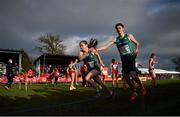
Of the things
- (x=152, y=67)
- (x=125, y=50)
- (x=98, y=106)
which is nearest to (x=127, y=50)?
(x=125, y=50)

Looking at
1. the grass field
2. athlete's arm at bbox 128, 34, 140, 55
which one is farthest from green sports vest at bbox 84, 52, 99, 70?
athlete's arm at bbox 128, 34, 140, 55

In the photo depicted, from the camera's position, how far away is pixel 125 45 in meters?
9.50

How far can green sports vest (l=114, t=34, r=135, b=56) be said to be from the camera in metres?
9.46

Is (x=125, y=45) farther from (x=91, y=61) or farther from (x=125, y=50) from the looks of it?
(x=91, y=61)

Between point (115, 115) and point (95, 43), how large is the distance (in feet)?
16.5

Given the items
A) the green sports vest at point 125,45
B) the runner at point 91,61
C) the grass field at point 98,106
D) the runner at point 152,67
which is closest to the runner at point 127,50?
the green sports vest at point 125,45

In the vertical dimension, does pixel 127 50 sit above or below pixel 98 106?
above

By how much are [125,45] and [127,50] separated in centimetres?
17

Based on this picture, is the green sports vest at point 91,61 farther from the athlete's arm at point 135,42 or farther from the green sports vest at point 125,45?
the athlete's arm at point 135,42

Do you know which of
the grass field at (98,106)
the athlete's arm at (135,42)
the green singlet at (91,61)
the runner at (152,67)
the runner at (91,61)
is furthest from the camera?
the runner at (152,67)

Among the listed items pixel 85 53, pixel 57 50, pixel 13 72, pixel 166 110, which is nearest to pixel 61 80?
pixel 13 72

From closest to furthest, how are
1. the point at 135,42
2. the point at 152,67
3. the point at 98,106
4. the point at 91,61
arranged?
the point at 98,106, the point at 135,42, the point at 91,61, the point at 152,67

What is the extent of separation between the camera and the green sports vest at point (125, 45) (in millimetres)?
9461

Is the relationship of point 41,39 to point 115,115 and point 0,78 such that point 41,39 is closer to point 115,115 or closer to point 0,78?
point 0,78
